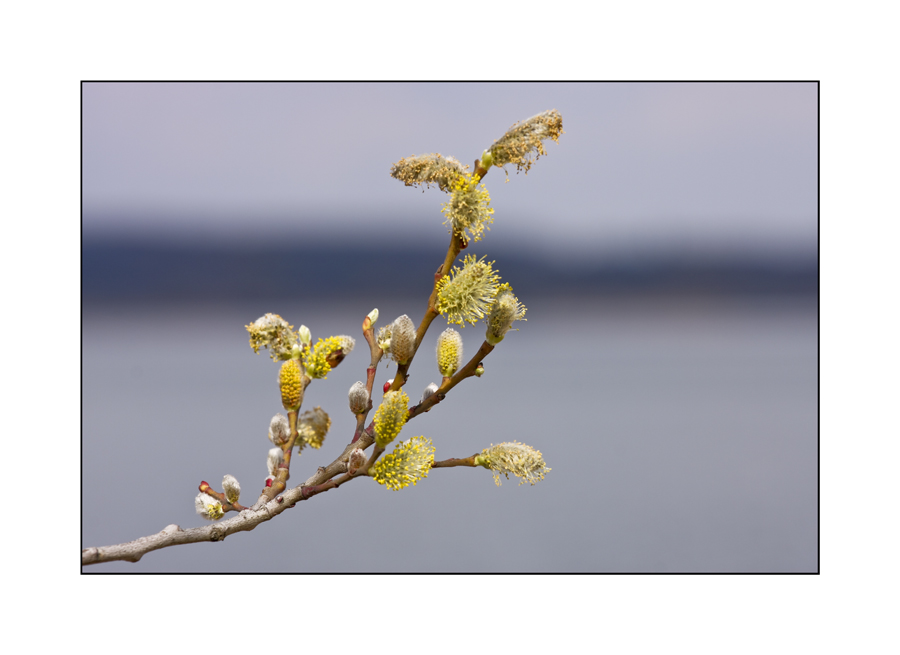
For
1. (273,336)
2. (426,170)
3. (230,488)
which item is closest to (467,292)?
(426,170)

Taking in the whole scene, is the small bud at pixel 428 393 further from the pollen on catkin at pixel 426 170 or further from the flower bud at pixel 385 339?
the pollen on catkin at pixel 426 170

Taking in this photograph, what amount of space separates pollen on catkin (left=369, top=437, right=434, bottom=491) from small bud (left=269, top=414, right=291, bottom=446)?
0.16 metres

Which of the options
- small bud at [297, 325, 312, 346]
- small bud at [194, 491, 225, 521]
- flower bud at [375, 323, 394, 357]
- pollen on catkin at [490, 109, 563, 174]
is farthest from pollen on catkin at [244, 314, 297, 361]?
pollen on catkin at [490, 109, 563, 174]

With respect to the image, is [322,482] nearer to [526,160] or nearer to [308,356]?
[308,356]

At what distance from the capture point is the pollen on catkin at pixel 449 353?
72cm

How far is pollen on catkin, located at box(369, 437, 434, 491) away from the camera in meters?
0.70

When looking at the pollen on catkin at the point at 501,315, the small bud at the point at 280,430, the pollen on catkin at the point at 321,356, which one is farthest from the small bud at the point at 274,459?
the pollen on catkin at the point at 501,315

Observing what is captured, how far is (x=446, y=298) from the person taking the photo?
27.6 inches

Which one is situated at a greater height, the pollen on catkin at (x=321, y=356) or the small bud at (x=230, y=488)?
the pollen on catkin at (x=321, y=356)

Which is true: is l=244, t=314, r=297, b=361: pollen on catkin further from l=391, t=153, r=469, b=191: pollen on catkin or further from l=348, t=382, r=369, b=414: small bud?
l=391, t=153, r=469, b=191: pollen on catkin

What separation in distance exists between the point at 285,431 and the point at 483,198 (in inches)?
16.7

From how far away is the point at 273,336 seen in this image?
2.43 ft

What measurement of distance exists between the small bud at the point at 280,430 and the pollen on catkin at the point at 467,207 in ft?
1.18

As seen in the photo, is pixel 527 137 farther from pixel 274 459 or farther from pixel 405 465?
pixel 274 459
